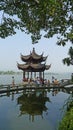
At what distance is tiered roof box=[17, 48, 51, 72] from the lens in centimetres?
4725

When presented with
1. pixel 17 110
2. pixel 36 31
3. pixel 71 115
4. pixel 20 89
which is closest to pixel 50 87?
pixel 20 89

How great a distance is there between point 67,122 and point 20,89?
3284 cm

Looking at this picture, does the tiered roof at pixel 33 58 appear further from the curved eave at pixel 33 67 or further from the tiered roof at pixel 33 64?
the curved eave at pixel 33 67

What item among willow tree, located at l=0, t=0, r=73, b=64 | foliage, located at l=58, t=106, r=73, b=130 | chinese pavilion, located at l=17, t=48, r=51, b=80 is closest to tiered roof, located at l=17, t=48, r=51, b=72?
chinese pavilion, located at l=17, t=48, r=51, b=80

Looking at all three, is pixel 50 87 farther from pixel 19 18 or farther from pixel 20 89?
pixel 19 18

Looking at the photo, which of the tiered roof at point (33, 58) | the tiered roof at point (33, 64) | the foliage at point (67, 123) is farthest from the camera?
the tiered roof at point (33, 58)

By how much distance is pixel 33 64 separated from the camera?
47.9m

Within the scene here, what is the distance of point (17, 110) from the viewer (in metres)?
22.2

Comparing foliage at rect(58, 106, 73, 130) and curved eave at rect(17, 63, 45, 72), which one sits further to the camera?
curved eave at rect(17, 63, 45, 72)

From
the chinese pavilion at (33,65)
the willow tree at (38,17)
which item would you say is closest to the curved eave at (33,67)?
the chinese pavilion at (33,65)

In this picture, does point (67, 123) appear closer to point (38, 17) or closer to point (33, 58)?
point (38, 17)

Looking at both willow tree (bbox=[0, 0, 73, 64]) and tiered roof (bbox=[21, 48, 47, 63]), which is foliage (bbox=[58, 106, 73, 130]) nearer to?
willow tree (bbox=[0, 0, 73, 64])

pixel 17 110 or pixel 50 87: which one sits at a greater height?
pixel 50 87

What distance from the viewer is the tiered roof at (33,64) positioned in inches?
1860
